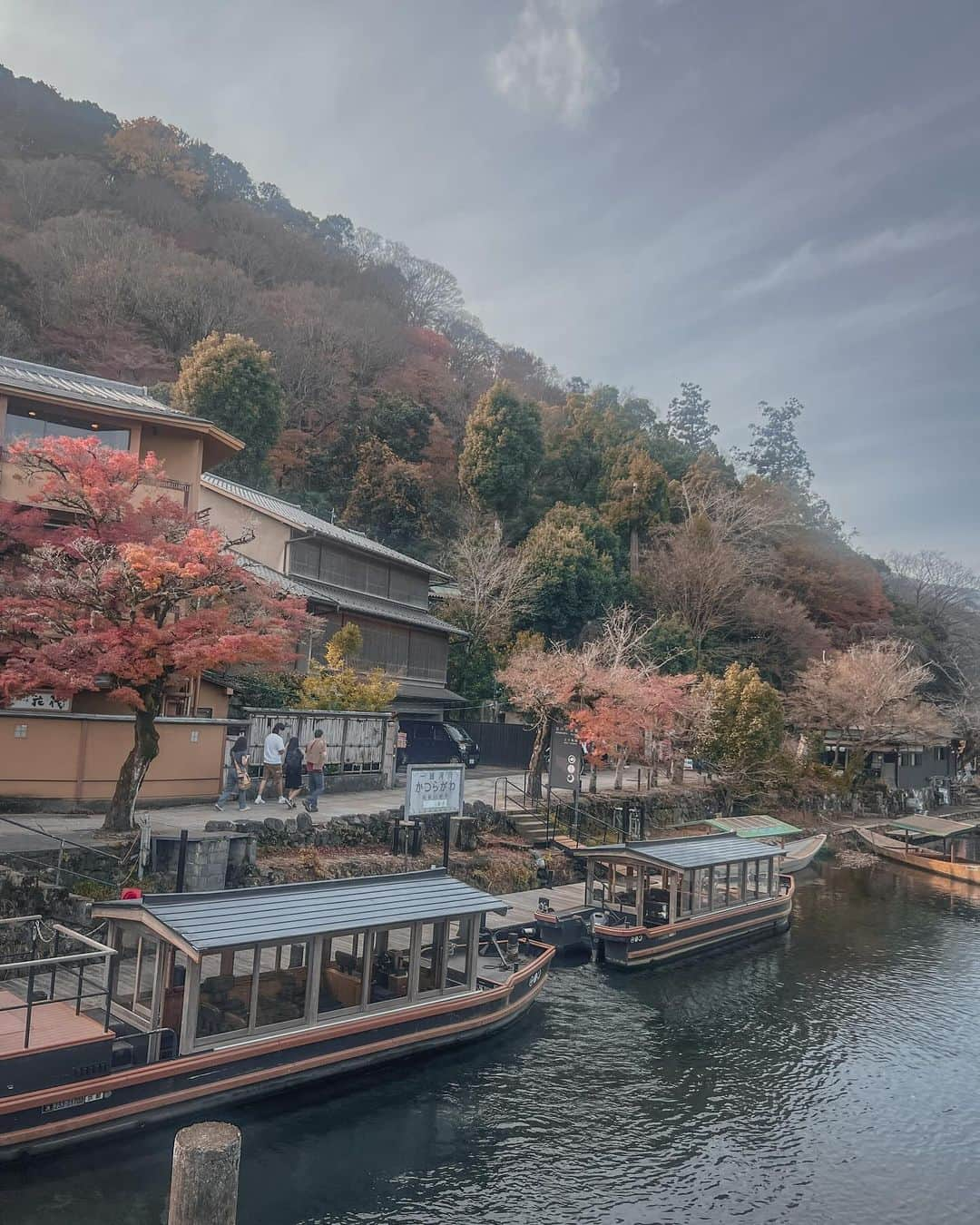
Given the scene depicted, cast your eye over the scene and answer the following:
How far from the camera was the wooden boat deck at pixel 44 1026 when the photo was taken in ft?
36.8

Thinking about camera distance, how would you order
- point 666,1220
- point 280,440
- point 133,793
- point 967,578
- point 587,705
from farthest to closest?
point 967,578, point 280,440, point 587,705, point 133,793, point 666,1220

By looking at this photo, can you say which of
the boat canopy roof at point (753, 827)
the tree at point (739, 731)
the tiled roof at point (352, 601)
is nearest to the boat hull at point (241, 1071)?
the tiled roof at point (352, 601)

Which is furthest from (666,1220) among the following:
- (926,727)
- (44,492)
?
(926,727)

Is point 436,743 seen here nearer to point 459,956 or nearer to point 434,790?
point 434,790

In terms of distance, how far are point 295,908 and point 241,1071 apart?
253cm

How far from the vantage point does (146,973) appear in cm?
1325

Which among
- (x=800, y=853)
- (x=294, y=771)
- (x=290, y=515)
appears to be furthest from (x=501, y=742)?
(x=294, y=771)

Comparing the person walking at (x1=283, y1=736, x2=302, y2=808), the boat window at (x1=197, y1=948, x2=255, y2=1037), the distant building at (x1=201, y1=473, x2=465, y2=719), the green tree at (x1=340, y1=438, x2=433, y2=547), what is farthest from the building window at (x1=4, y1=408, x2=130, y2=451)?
the green tree at (x1=340, y1=438, x2=433, y2=547)

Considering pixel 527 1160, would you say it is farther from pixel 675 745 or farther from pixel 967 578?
pixel 967 578

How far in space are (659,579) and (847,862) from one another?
22346 millimetres

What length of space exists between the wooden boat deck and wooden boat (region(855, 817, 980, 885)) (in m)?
37.3

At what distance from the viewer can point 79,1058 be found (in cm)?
1140

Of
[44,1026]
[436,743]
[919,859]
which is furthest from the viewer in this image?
[436,743]

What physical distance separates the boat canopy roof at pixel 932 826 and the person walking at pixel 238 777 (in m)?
33.5
